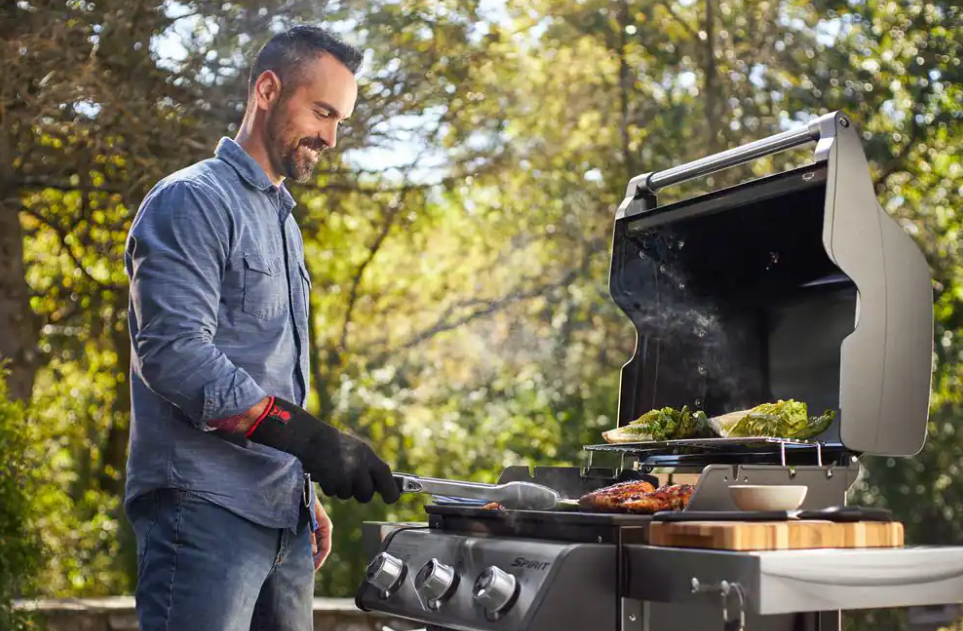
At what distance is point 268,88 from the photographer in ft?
7.34

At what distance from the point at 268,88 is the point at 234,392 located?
706 millimetres

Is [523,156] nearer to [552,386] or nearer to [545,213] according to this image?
[545,213]

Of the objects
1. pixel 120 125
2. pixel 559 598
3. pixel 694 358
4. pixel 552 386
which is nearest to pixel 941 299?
pixel 552 386

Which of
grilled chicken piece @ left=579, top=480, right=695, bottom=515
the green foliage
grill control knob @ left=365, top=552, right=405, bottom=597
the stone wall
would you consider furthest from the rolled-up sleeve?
the stone wall

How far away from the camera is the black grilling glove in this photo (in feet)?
6.33

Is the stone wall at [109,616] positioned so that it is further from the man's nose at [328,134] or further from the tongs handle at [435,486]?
the man's nose at [328,134]

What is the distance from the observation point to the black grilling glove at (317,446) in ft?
6.33

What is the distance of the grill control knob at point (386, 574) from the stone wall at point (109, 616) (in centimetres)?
245

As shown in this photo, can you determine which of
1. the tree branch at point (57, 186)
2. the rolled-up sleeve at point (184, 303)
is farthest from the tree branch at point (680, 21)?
the rolled-up sleeve at point (184, 303)

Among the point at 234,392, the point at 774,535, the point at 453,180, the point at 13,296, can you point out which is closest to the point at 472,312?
the point at 453,180

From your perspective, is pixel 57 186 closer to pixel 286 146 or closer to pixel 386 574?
pixel 286 146

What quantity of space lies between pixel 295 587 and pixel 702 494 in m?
0.89

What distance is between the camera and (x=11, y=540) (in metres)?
4.01

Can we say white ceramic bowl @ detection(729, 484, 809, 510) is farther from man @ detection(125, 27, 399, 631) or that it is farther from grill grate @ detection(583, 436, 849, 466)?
man @ detection(125, 27, 399, 631)
